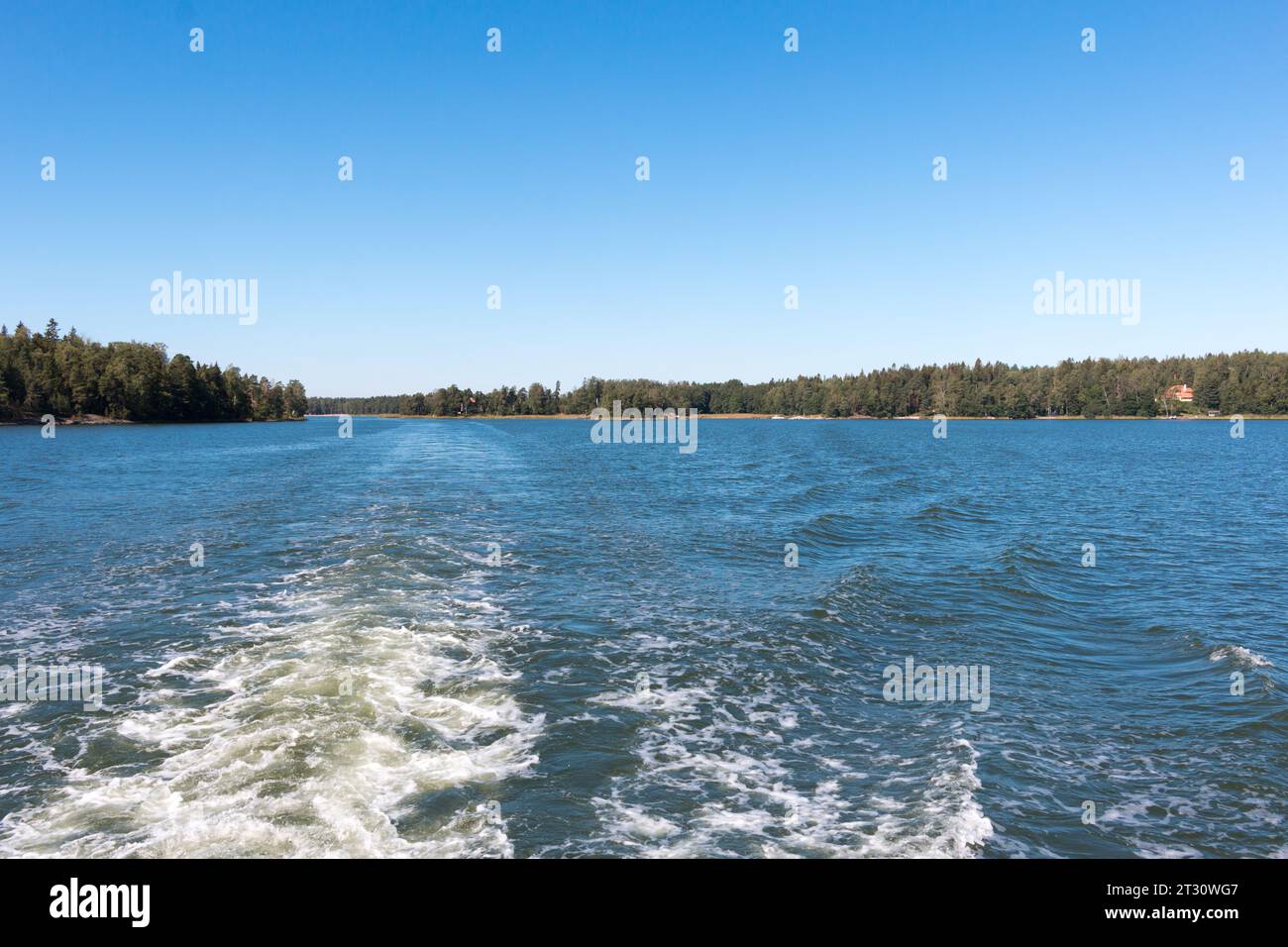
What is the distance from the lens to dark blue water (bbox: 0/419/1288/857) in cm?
939

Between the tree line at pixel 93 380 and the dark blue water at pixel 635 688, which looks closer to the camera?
the dark blue water at pixel 635 688

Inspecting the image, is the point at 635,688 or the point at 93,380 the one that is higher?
the point at 93,380

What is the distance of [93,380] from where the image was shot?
156 metres

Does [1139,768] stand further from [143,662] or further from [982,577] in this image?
[143,662]

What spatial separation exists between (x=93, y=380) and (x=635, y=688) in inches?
7479

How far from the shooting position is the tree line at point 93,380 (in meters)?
146

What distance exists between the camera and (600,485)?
2096 inches

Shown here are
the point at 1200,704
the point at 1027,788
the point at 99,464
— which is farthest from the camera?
the point at 99,464

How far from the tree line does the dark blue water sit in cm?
15146

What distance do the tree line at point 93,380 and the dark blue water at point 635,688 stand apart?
151 meters

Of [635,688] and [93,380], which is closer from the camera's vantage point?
[635,688]

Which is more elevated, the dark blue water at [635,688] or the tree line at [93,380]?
the tree line at [93,380]

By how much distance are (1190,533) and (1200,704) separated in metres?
24.4

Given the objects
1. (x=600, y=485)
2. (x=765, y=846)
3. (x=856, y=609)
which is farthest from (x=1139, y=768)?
(x=600, y=485)
